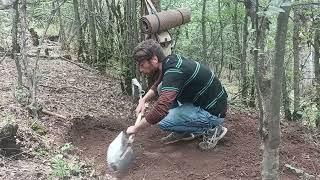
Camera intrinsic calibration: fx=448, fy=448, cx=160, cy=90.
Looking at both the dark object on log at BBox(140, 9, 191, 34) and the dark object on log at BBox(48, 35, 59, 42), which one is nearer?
the dark object on log at BBox(140, 9, 191, 34)

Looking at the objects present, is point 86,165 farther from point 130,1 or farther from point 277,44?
point 130,1

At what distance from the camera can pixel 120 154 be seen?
4.79 meters

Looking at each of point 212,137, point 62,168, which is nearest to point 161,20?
point 212,137

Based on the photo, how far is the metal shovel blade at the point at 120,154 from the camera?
4.73 meters

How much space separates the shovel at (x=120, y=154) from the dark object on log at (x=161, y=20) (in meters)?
1.87

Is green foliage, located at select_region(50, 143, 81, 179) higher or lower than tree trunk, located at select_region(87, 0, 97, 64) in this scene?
lower

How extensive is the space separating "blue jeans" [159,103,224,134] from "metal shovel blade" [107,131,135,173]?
0.78 meters

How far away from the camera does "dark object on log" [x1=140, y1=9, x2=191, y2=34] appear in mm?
6168

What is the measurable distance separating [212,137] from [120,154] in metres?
1.28

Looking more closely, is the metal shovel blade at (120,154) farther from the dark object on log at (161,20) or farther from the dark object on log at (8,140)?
the dark object on log at (161,20)

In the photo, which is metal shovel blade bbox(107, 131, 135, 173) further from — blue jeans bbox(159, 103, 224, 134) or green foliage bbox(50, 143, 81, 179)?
blue jeans bbox(159, 103, 224, 134)

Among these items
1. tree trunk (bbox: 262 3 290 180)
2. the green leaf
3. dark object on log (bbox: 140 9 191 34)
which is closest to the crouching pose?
dark object on log (bbox: 140 9 191 34)

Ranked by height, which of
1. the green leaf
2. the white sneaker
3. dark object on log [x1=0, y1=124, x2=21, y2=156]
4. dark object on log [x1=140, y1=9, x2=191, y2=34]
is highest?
the green leaf

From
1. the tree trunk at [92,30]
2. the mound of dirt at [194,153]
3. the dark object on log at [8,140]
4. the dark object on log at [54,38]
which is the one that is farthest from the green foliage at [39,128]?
the dark object on log at [54,38]
